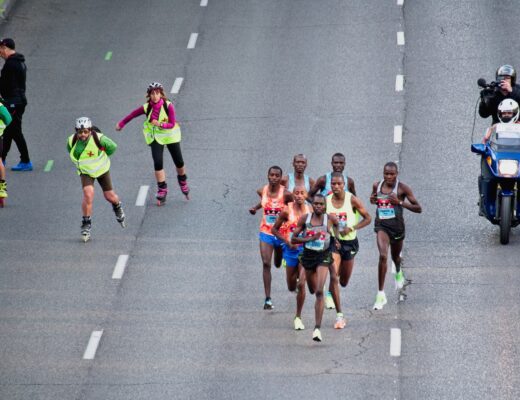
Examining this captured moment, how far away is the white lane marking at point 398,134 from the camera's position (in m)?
25.2

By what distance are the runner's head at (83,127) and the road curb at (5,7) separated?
35.4ft

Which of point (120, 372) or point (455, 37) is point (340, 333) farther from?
point (455, 37)

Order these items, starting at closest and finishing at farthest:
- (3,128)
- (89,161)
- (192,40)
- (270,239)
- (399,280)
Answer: (270,239)
(399,280)
(89,161)
(3,128)
(192,40)

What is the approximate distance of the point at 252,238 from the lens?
22031 millimetres

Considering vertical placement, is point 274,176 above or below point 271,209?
above

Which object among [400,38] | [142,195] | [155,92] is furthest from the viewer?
[400,38]

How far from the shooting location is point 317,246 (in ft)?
59.9

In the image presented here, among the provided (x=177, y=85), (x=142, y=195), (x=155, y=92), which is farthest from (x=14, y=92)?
(x=177, y=85)

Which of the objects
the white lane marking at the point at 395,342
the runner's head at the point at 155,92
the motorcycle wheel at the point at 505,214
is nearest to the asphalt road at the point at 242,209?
the white lane marking at the point at 395,342

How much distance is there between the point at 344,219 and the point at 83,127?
467 cm

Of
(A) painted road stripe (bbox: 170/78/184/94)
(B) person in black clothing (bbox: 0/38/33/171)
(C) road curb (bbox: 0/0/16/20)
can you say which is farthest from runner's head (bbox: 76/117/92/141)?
(C) road curb (bbox: 0/0/16/20)

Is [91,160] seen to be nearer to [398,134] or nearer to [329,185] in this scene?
[329,185]

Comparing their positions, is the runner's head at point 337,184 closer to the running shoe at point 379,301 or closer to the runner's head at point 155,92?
the running shoe at point 379,301

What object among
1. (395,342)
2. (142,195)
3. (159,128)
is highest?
(159,128)
